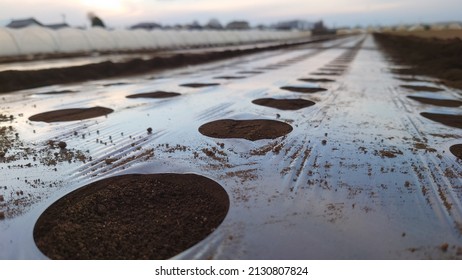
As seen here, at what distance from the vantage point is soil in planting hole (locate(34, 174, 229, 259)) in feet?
9.48

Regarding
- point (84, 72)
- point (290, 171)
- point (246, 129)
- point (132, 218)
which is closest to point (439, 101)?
point (246, 129)

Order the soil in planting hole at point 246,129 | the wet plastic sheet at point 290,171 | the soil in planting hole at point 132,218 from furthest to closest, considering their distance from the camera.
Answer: the soil in planting hole at point 246,129 < the wet plastic sheet at point 290,171 < the soil in planting hole at point 132,218

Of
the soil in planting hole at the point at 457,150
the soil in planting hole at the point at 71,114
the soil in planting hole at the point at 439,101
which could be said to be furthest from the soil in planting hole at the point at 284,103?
the soil in planting hole at the point at 71,114

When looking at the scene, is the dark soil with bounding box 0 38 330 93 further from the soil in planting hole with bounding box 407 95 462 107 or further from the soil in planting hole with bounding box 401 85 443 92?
the soil in planting hole with bounding box 407 95 462 107

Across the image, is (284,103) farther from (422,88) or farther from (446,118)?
(422,88)

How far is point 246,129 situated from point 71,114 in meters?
4.10

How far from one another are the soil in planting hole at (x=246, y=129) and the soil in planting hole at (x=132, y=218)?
1819 millimetres

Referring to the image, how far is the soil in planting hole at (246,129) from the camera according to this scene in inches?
229

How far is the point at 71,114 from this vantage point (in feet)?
24.4

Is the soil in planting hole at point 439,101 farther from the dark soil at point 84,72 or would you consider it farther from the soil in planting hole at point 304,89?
the dark soil at point 84,72

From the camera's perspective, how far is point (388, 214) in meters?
3.44
